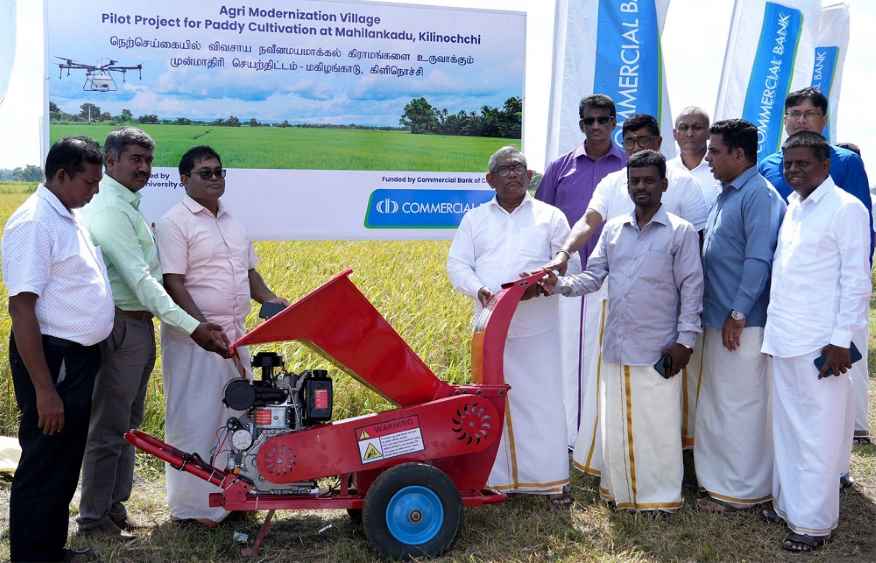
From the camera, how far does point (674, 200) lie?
5.20 meters

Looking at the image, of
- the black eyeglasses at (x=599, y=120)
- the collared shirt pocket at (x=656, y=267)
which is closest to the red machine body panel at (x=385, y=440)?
the collared shirt pocket at (x=656, y=267)

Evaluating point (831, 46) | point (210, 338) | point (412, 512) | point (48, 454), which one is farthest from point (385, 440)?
point (831, 46)

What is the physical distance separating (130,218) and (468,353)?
355 centimetres

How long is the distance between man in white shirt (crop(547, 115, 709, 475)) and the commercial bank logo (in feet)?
3.87

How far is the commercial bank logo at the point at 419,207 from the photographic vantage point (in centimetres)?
616

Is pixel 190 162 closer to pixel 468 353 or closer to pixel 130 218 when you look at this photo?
pixel 130 218

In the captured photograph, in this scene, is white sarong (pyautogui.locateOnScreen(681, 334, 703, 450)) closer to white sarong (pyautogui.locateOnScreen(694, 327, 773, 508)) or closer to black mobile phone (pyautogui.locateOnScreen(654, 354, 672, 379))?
white sarong (pyautogui.locateOnScreen(694, 327, 773, 508))

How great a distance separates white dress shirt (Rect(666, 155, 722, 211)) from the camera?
17.8 feet

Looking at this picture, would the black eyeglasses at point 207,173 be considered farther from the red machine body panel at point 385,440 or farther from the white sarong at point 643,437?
the white sarong at point 643,437

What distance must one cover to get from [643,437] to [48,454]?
3.01 meters

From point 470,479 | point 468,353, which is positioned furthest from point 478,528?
point 468,353

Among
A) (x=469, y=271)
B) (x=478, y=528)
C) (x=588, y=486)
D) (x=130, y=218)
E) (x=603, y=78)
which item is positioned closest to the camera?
(x=130, y=218)

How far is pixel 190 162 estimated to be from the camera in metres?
4.53

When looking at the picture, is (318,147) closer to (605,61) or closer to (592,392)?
(605,61)
